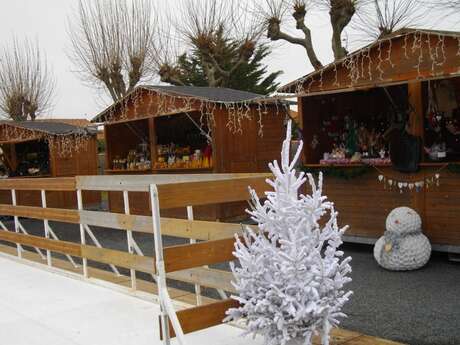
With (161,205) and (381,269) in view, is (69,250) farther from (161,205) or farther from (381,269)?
(381,269)

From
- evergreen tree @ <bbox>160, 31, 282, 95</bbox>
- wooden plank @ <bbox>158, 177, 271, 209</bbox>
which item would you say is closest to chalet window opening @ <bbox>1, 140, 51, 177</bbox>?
evergreen tree @ <bbox>160, 31, 282, 95</bbox>

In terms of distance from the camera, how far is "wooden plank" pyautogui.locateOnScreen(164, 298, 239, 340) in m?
3.12

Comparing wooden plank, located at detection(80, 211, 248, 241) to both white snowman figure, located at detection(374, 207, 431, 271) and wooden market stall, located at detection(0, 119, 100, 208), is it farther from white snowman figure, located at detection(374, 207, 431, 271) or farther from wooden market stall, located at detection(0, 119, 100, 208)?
wooden market stall, located at detection(0, 119, 100, 208)

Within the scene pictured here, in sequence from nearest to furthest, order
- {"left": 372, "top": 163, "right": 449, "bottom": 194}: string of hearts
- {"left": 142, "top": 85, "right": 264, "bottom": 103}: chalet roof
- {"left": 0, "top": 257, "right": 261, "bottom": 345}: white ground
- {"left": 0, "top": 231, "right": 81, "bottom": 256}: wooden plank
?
{"left": 0, "top": 257, "right": 261, "bottom": 345}: white ground, {"left": 0, "top": 231, "right": 81, "bottom": 256}: wooden plank, {"left": 372, "top": 163, "right": 449, "bottom": 194}: string of hearts, {"left": 142, "top": 85, "right": 264, "bottom": 103}: chalet roof

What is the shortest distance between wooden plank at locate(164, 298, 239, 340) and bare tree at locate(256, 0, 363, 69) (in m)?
11.2

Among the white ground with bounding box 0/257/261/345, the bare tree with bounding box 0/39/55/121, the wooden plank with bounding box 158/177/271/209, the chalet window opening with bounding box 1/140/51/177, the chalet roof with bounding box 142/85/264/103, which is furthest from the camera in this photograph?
the bare tree with bounding box 0/39/55/121

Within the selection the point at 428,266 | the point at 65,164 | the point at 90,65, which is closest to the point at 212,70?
the point at 90,65

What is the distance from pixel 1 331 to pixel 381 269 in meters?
4.21

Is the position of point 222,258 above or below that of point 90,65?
below

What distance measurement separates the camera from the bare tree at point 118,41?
61.1 feet

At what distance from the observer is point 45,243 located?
6207 millimetres

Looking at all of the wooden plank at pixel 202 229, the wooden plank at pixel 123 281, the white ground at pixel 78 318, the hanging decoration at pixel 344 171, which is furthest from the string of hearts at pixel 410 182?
the wooden plank at pixel 202 229

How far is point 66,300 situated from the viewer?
492 cm

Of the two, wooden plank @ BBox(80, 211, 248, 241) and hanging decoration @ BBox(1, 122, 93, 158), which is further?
hanging decoration @ BBox(1, 122, 93, 158)
